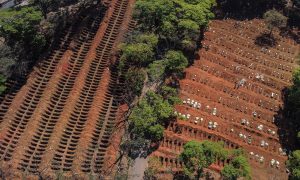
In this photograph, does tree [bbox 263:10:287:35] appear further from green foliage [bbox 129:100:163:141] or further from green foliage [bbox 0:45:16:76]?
green foliage [bbox 0:45:16:76]

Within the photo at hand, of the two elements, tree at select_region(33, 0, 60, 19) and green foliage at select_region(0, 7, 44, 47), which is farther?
tree at select_region(33, 0, 60, 19)

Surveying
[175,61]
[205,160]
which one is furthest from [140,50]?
[205,160]

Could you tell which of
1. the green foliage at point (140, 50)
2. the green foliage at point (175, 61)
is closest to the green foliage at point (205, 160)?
the green foliage at point (175, 61)

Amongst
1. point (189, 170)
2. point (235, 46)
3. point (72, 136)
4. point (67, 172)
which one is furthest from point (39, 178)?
point (235, 46)

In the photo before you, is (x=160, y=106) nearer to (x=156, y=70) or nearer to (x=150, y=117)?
(x=150, y=117)

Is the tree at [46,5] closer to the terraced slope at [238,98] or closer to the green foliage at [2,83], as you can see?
the green foliage at [2,83]

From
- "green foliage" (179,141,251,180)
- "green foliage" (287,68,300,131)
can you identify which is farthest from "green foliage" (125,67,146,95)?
"green foliage" (287,68,300,131)

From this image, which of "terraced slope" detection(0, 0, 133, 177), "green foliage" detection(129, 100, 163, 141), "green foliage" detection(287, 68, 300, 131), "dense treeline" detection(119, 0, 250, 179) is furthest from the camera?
"green foliage" detection(287, 68, 300, 131)
